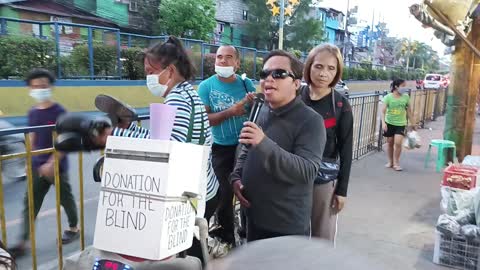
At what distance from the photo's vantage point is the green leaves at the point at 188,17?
30609mm

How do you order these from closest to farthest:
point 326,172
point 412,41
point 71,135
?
point 71,135
point 326,172
point 412,41

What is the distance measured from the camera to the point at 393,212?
5.23m

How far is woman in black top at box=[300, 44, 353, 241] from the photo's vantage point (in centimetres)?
277

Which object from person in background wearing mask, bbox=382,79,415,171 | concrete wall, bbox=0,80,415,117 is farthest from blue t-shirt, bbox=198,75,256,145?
concrete wall, bbox=0,80,415,117

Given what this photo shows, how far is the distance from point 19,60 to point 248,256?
13977 millimetres

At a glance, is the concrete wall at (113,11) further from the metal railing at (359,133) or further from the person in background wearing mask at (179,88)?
the person in background wearing mask at (179,88)

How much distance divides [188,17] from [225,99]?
1139 inches

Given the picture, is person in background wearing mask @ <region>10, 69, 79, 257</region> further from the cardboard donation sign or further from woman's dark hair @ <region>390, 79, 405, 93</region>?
woman's dark hair @ <region>390, 79, 405, 93</region>

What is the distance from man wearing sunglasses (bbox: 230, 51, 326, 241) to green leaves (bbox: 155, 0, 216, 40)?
29436 mm

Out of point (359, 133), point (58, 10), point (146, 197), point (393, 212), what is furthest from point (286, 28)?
point (146, 197)

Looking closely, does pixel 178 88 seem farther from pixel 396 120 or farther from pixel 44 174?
pixel 396 120

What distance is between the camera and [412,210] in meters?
5.31

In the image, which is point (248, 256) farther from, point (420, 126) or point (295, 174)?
point (420, 126)

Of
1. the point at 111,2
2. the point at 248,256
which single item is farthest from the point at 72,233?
the point at 111,2
